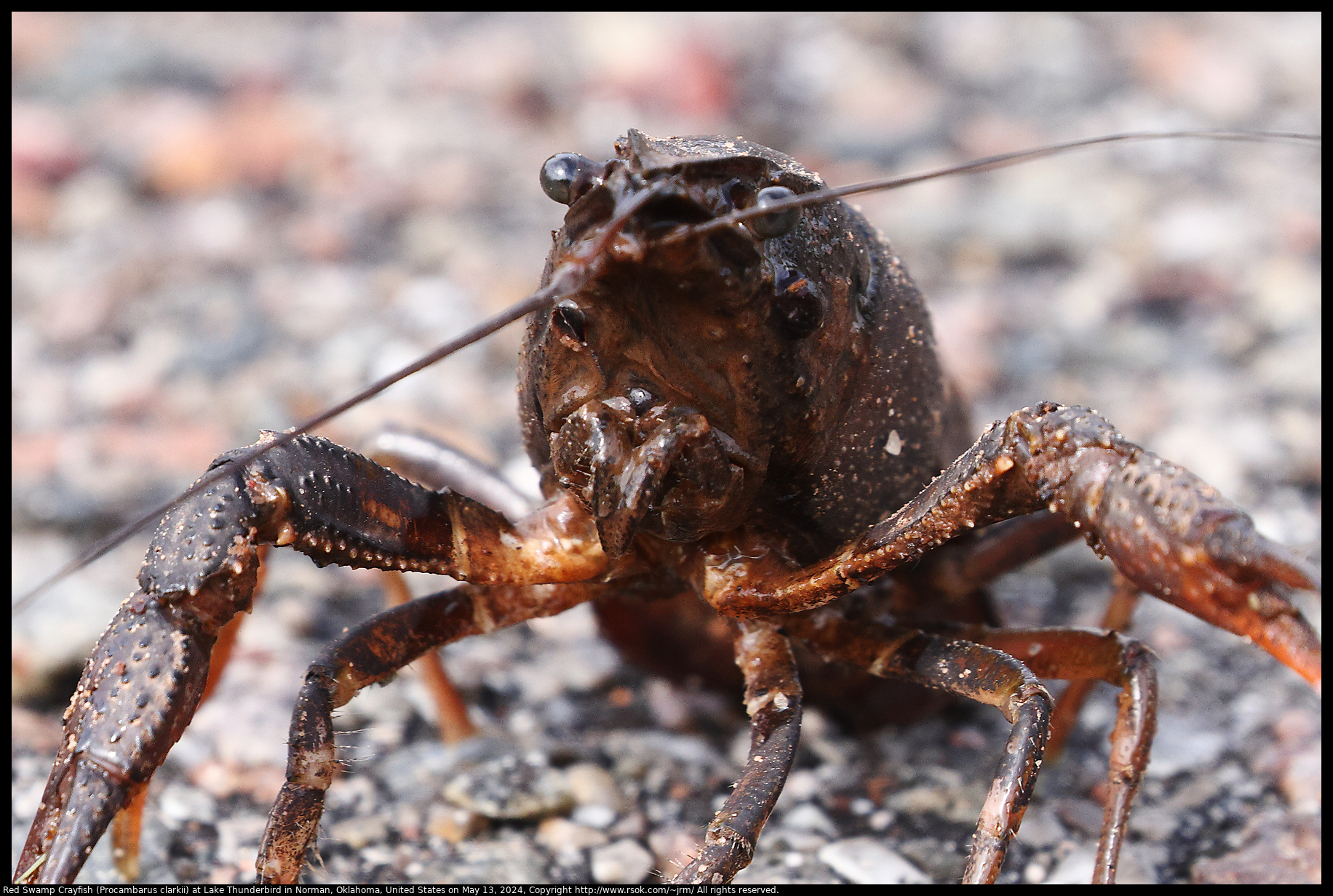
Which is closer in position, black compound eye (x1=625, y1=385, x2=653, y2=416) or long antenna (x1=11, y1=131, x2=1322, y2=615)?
long antenna (x1=11, y1=131, x2=1322, y2=615)

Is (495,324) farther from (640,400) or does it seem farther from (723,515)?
(723,515)

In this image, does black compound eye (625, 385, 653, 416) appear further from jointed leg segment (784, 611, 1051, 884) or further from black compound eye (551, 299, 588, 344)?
jointed leg segment (784, 611, 1051, 884)

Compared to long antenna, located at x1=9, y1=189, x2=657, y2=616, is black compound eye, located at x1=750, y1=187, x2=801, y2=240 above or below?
above

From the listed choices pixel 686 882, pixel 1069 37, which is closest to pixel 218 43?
pixel 1069 37

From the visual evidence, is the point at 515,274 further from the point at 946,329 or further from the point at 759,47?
the point at 759,47

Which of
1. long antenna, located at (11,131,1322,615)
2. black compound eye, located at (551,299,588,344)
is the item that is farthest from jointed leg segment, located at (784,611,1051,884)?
long antenna, located at (11,131,1322,615)

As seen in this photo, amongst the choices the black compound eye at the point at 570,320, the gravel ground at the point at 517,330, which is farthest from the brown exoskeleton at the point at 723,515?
the gravel ground at the point at 517,330

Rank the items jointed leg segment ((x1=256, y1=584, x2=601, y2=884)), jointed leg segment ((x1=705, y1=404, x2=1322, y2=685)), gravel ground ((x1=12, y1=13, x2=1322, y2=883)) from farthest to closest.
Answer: gravel ground ((x1=12, y1=13, x2=1322, y2=883)), jointed leg segment ((x1=256, y1=584, x2=601, y2=884)), jointed leg segment ((x1=705, y1=404, x2=1322, y2=685))

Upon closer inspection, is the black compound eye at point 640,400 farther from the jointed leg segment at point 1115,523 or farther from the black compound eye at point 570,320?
the jointed leg segment at point 1115,523
